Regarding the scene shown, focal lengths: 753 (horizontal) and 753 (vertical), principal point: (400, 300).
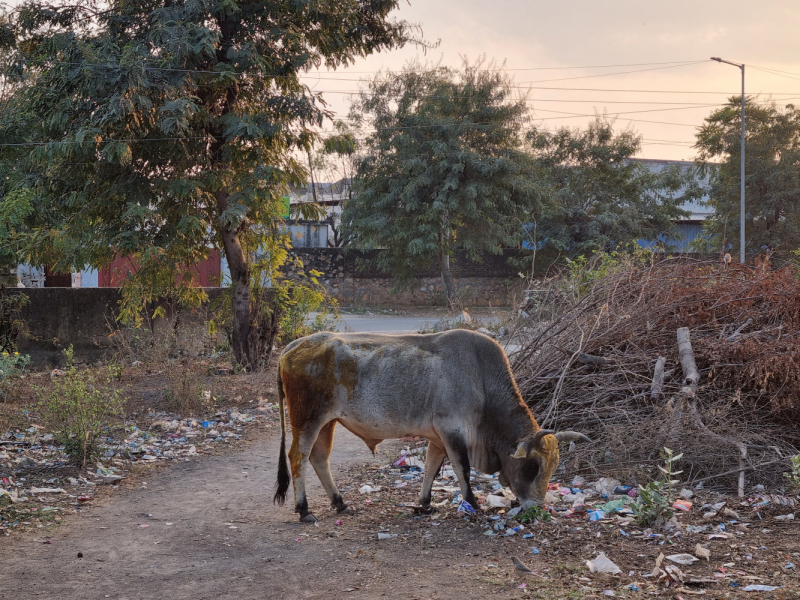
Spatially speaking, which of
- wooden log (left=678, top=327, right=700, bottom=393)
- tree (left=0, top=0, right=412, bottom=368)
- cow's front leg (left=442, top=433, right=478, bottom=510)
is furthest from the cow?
tree (left=0, top=0, right=412, bottom=368)

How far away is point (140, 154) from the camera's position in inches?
430

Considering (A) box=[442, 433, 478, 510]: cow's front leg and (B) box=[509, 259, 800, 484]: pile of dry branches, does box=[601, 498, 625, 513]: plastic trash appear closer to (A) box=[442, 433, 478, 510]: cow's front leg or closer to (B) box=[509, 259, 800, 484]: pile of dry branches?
(B) box=[509, 259, 800, 484]: pile of dry branches

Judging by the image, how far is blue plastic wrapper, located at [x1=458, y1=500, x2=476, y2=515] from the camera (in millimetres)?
5856

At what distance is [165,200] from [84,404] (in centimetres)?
433

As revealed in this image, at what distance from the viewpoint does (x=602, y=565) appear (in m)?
4.68

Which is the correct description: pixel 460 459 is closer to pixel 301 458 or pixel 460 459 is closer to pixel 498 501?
pixel 498 501

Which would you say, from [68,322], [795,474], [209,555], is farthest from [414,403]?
[68,322]

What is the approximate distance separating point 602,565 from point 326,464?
2.43 meters

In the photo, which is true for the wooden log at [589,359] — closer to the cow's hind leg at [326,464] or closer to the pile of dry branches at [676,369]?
the pile of dry branches at [676,369]

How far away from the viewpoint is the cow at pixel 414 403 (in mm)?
5934

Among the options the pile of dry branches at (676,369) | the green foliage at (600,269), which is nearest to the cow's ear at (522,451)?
the pile of dry branches at (676,369)

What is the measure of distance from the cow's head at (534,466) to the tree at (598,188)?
23113 millimetres

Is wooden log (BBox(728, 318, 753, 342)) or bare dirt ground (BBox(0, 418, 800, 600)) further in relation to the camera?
wooden log (BBox(728, 318, 753, 342))

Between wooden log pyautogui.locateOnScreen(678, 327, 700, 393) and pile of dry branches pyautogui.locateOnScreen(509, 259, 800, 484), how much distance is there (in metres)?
0.02
